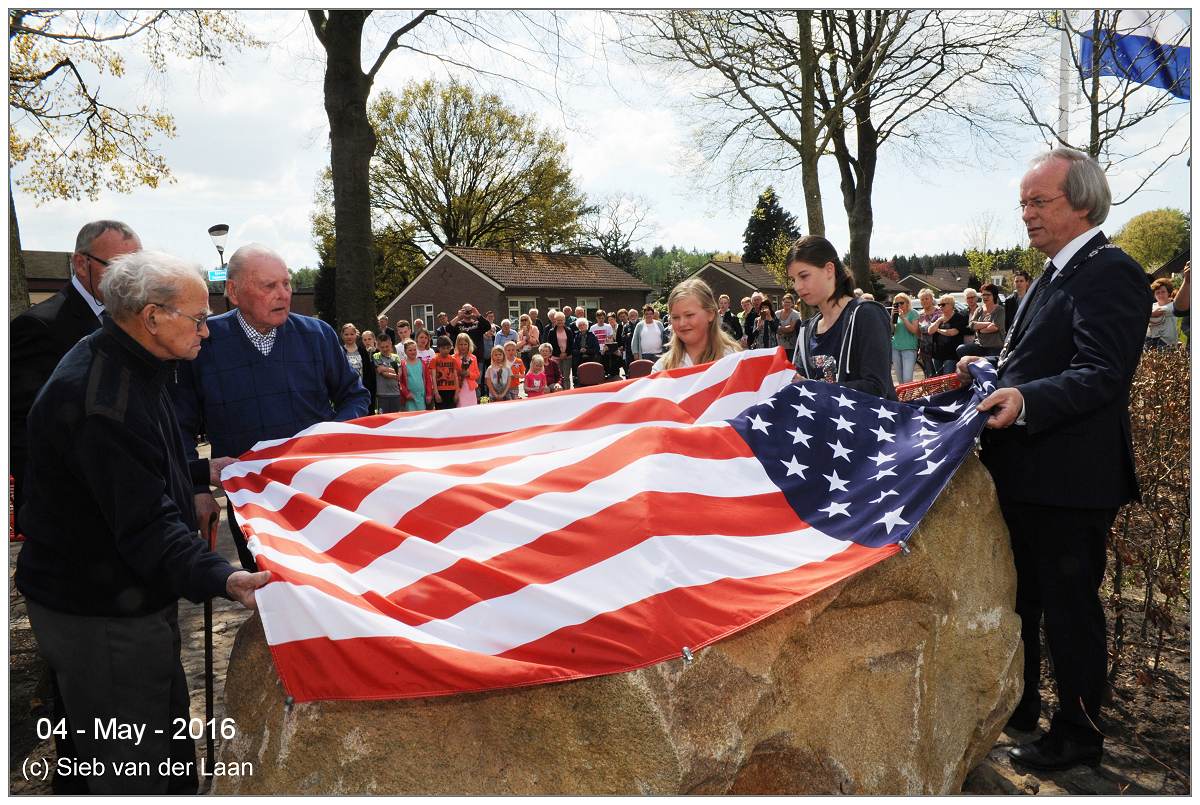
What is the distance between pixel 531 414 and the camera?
3967 millimetres

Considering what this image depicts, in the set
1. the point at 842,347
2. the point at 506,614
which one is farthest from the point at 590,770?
the point at 842,347

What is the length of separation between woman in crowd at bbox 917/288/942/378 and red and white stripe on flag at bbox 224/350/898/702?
12.6 metres

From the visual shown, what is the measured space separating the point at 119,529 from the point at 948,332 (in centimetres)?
1346

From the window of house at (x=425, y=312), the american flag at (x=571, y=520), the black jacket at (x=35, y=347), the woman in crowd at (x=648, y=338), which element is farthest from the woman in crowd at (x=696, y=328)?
the window of house at (x=425, y=312)

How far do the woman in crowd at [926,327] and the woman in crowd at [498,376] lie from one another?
740 cm

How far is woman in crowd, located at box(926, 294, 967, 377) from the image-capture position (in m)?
13.7

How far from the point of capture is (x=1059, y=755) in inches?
134

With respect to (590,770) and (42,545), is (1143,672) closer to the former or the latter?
(590,770)

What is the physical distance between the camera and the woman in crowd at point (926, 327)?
15.2m

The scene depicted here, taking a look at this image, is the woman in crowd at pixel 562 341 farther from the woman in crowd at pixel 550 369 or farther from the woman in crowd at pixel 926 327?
the woman in crowd at pixel 926 327

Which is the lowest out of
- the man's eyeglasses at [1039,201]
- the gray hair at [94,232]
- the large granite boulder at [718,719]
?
the large granite boulder at [718,719]

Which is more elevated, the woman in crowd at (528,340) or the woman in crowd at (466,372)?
the woman in crowd at (528,340)

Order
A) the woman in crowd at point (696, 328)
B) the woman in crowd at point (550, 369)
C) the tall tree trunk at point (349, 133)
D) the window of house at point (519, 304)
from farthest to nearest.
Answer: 1. the window of house at point (519, 304)
2. the woman in crowd at point (550, 369)
3. the tall tree trunk at point (349, 133)
4. the woman in crowd at point (696, 328)

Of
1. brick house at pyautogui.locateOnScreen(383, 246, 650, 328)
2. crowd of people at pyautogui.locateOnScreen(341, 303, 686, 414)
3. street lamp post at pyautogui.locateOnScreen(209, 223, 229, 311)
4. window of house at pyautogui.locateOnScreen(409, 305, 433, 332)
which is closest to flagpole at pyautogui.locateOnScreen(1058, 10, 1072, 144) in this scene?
crowd of people at pyautogui.locateOnScreen(341, 303, 686, 414)
